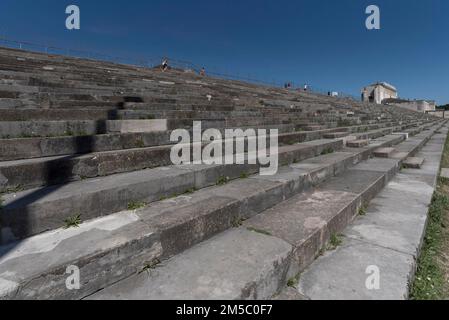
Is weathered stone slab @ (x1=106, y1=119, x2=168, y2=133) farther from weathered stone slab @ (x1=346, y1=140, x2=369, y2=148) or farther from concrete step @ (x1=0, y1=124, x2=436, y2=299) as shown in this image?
weathered stone slab @ (x1=346, y1=140, x2=369, y2=148)

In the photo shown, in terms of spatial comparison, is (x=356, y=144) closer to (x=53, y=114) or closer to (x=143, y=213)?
(x=143, y=213)

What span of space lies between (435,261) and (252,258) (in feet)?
5.89

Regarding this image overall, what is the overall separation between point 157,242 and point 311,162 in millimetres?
3437

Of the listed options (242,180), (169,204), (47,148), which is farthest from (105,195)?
(242,180)

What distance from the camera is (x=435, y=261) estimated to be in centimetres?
256

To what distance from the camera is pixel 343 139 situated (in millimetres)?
7000

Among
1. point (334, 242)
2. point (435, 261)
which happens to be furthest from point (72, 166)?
point (435, 261)

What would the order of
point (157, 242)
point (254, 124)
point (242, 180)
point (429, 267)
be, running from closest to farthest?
point (157, 242) < point (429, 267) < point (242, 180) < point (254, 124)

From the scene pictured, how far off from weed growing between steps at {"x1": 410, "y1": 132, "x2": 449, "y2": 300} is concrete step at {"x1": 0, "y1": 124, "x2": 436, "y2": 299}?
144 cm

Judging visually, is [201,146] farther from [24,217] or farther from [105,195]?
[24,217]

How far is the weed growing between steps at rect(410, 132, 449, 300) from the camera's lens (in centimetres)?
211

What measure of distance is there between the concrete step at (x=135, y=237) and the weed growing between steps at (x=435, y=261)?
1.44 m

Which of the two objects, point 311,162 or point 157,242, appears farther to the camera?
point 311,162
